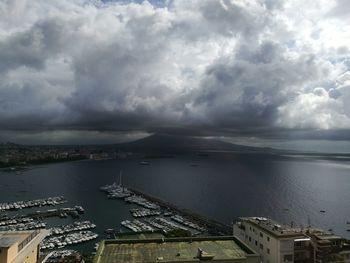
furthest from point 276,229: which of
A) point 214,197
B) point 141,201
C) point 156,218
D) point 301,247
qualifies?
point 214,197

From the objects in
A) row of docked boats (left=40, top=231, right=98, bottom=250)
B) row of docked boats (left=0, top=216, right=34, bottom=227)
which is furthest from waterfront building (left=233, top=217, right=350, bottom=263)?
row of docked boats (left=0, top=216, right=34, bottom=227)

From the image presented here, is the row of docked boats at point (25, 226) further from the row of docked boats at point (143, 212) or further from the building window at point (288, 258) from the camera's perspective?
the building window at point (288, 258)

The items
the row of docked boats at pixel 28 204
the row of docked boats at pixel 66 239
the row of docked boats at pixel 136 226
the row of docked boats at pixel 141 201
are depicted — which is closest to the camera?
the row of docked boats at pixel 66 239

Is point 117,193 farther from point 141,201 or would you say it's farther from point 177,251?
point 177,251

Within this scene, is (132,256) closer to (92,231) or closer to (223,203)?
(92,231)

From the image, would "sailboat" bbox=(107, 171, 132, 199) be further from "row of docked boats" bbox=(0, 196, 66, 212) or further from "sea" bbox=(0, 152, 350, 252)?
"row of docked boats" bbox=(0, 196, 66, 212)

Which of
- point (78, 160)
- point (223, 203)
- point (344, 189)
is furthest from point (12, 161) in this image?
point (344, 189)

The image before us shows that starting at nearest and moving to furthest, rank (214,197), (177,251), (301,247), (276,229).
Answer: (177,251)
(301,247)
(276,229)
(214,197)

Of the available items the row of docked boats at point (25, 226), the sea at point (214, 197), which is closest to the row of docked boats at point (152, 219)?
the sea at point (214, 197)
